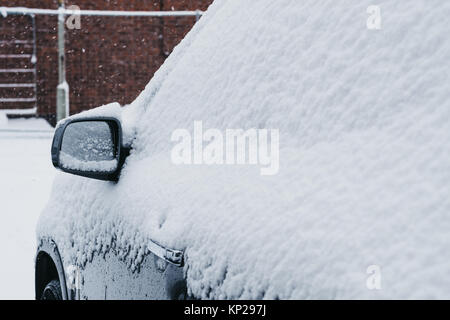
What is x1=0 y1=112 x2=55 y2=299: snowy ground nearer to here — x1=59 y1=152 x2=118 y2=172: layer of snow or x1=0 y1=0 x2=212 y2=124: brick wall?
x1=0 y1=0 x2=212 y2=124: brick wall

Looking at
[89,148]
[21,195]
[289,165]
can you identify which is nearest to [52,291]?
[89,148]

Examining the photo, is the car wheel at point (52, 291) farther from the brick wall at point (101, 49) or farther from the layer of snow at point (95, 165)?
the brick wall at point (101, 49)

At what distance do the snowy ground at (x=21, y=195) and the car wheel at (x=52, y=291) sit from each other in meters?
1.37

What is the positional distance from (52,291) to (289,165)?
1.65 m

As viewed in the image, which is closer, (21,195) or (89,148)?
(89,148)

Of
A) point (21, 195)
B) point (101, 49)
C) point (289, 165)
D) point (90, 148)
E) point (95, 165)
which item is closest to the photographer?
point (289, 165)

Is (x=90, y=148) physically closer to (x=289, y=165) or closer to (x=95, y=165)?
(x=95, y=165)

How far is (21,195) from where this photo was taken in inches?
290

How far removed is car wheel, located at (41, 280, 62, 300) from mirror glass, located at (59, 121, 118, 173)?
0.70 m

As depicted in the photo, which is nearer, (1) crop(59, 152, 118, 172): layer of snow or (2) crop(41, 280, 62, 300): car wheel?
(1) crop(59, 152, 118, 172): layer of snow

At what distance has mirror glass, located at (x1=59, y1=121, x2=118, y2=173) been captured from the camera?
206 cm

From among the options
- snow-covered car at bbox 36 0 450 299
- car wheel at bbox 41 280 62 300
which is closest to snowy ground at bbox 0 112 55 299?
car wheel at bbox 41 280 62 300
